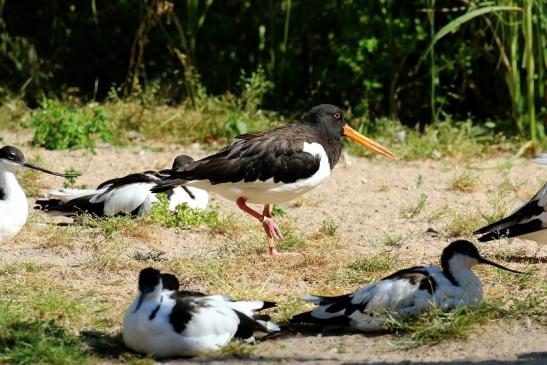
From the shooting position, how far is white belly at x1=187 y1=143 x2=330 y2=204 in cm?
779

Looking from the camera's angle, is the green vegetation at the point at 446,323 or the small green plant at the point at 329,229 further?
the small green plant at the point at 329,229

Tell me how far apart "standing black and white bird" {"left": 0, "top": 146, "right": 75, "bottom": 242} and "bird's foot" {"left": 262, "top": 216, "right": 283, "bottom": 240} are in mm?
1602

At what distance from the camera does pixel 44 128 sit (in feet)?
35.0

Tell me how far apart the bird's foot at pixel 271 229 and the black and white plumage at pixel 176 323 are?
1964 millimetres

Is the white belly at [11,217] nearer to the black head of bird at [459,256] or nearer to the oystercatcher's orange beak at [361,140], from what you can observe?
the oystercatcher's orange beak at [361,140]

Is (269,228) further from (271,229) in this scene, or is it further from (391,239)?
(391,239)

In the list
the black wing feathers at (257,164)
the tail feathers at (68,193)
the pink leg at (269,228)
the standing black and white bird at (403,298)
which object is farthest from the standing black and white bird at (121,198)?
the standing black and white bird at (403,298)

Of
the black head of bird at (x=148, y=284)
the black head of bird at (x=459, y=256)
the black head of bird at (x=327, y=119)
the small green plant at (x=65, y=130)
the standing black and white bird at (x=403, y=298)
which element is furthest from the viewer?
the small green plant at (x=65, y=130)

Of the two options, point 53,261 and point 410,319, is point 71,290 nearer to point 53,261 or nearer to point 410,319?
point 53,261

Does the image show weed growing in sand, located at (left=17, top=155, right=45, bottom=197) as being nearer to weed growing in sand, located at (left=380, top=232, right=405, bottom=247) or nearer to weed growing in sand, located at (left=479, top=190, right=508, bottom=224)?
weed growing in sand, located at (left=380, top=232, right=405, bottom=247)

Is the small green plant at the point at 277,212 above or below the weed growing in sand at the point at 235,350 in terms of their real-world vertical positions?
above

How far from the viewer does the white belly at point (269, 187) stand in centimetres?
779

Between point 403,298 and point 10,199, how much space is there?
2993 millimetres

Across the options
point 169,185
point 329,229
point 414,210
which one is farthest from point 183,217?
point 414,210
